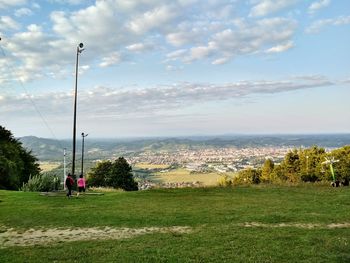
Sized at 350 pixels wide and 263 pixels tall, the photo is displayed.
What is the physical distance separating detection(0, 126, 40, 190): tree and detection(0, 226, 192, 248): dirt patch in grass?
82.4 ft

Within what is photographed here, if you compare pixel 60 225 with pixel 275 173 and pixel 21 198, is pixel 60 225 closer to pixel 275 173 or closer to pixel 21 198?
pixel 21 198

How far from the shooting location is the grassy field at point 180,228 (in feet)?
37.6

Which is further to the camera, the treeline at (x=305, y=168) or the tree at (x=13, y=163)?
the treeline at (x=305, y=168)

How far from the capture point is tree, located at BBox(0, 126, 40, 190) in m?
39.0

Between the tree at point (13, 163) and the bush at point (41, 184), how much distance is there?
21.7ft

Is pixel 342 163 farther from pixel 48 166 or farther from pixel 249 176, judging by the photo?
pixel 48 166

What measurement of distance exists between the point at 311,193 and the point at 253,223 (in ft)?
34.2

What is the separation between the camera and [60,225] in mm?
16328

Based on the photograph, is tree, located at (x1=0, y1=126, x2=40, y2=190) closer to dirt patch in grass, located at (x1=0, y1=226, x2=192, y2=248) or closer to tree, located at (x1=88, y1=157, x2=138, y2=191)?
tree, located at (x1=88, y1=157, x2=138, y2=191)

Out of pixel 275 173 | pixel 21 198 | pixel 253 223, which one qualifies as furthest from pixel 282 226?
pixel 275 173

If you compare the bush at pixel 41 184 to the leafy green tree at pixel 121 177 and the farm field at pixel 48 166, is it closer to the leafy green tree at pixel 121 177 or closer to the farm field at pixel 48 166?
the leafy green tree at pixel 121 177

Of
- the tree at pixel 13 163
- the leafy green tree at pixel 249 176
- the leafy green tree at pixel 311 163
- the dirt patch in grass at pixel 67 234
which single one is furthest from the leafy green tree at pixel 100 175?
the dirt patch in grass at pixel 67 234

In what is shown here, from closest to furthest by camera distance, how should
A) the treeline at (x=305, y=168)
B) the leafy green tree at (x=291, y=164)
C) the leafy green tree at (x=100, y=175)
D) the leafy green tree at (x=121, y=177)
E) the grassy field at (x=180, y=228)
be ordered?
the grassy field at (x=180, y=228), the treeline at (x=305, y=168), the leafy green tree at (x=291, y=164), the leafy green tree at (x=121, y=177), the leafy green tree at (x=100, y=175)

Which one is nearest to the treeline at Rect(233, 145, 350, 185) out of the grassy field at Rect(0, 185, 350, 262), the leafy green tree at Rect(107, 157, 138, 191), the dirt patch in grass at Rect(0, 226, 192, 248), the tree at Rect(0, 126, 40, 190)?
the leafy green tree at Rect(107, 157, 138, 191)
